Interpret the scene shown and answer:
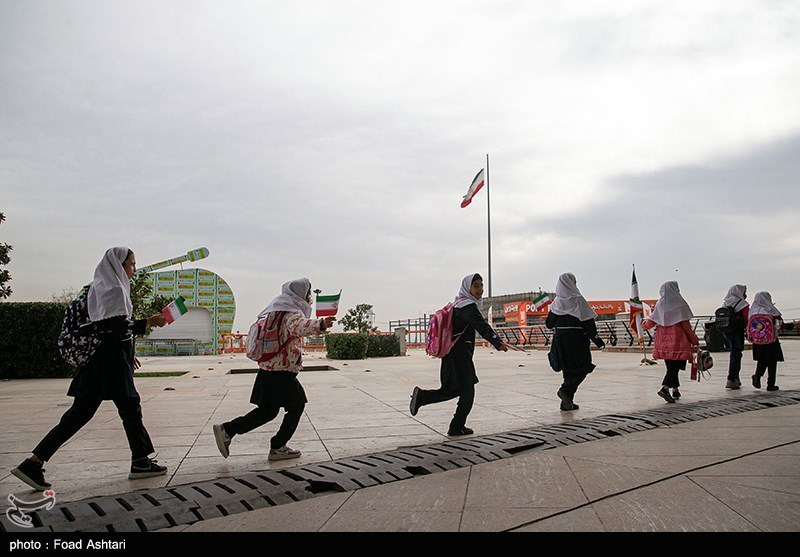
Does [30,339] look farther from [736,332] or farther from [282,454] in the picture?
[736,332]

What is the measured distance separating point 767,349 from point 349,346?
16028 millimetres

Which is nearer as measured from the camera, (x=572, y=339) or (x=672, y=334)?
(x=572, y=339)

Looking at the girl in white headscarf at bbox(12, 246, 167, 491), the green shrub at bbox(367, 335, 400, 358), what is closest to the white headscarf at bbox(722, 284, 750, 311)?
the girl in white headscarf at bbox(12, 246, 167, 491)

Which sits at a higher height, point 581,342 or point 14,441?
point 581,342

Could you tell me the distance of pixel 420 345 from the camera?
38938 mm

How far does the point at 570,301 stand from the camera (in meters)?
7.51

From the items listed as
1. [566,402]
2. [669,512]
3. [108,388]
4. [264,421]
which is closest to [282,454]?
[264,421]

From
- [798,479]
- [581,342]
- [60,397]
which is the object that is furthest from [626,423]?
[60,397]

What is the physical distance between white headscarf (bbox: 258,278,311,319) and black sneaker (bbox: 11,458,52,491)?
1.89 metres

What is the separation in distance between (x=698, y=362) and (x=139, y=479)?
7349 millimetres

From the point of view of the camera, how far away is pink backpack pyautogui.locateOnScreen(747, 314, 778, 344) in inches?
355

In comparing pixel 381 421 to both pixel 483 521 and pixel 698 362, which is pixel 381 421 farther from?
pixel 698 362

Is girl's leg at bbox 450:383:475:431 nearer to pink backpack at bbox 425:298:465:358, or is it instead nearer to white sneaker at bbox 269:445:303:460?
pink backpack at bbox 425:298:465:358

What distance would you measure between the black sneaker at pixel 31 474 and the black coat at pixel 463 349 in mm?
3323
